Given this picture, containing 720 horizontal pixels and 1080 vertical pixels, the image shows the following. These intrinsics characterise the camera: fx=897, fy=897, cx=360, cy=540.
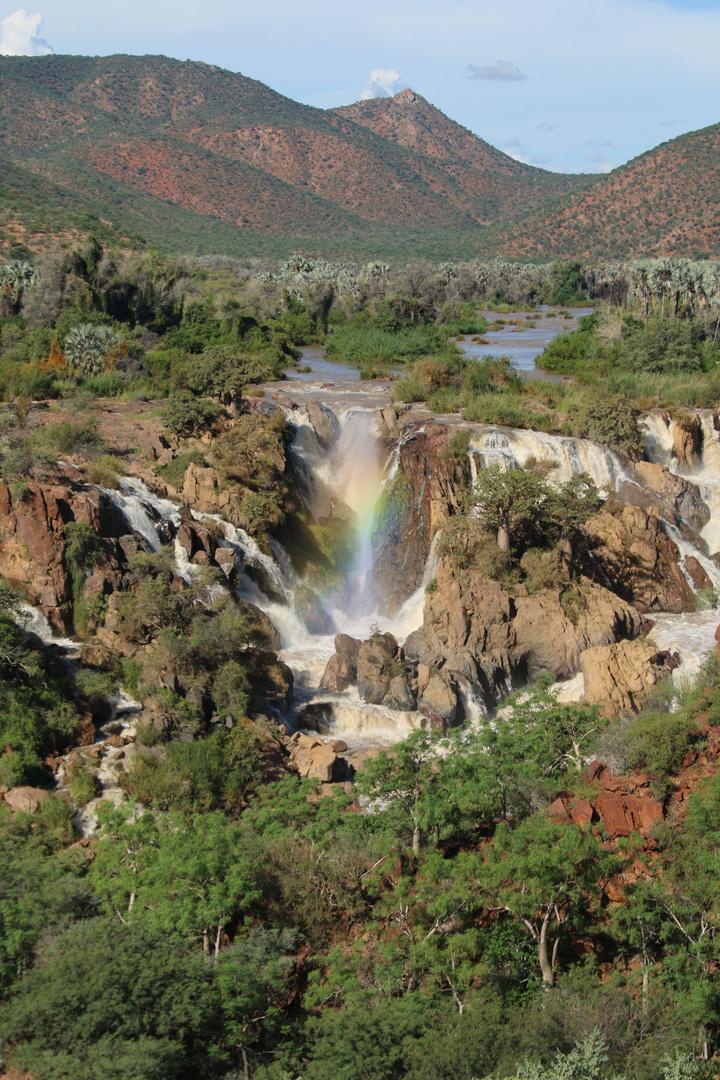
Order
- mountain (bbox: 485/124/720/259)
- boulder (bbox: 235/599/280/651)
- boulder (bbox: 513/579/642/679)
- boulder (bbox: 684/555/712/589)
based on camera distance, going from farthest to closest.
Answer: mountain (bbox: 485/124/720/259) → boulder (bbox: 684/555/712/589) → boulder (bbox: 513/579/642/679) → boulder (bbox: 235/599/280/651)

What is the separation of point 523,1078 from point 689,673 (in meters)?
16.0

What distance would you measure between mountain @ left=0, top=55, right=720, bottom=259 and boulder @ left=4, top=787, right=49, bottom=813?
203 feet

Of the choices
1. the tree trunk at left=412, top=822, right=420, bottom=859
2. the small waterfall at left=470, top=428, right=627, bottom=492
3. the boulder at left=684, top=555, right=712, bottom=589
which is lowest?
the tree trunk at left=412, top=822, right=420, bottom=859

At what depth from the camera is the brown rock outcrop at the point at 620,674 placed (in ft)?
73.5

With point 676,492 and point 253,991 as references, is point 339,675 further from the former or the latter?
point 676,492

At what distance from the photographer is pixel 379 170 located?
182m

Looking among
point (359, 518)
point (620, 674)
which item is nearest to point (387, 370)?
point (359, 518)

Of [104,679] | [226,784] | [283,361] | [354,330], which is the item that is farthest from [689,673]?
[354,330]

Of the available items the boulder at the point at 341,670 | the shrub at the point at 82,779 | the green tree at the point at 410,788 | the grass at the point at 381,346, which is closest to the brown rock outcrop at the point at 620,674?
the boulder at the point at 341,670

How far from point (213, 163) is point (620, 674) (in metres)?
143

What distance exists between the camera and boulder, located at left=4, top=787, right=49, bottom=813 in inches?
651

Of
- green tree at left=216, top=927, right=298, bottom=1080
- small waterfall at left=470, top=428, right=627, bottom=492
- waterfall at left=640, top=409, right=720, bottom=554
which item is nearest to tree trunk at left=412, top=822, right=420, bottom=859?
green tree at left=216, top=927, right=298, bottom=1080

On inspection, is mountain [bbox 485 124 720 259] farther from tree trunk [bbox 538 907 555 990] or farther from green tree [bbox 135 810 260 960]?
green tree [bbox 135 810 260 960]

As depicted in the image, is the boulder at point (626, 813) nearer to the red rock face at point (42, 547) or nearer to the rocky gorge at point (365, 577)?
the rocky gorge at point (365, 577)
